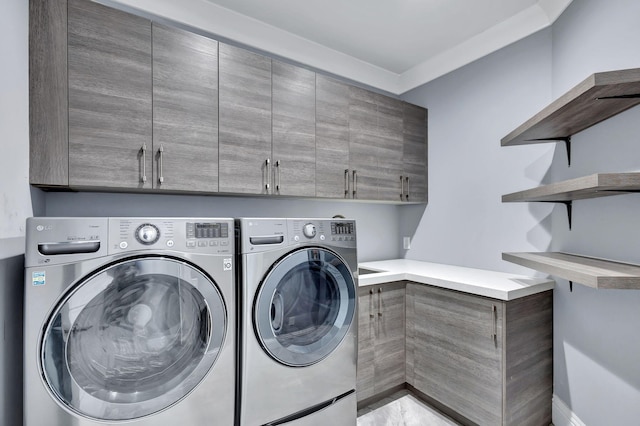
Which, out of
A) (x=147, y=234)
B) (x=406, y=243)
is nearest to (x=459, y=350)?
(x=406, y=243)

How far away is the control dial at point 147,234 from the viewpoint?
1.21 metres

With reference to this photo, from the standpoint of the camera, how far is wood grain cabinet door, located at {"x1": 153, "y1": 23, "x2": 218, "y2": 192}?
64.8 inches

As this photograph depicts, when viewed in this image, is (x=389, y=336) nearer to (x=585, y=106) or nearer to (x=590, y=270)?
(x=590, y=270)

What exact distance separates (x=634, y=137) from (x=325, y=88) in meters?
1.71

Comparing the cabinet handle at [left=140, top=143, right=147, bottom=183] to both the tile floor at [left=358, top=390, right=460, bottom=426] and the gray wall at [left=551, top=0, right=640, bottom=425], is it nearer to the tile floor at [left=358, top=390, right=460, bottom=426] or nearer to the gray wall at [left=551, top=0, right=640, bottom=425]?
the tile floor at [left=358, top=390, right=460, bottom=426]

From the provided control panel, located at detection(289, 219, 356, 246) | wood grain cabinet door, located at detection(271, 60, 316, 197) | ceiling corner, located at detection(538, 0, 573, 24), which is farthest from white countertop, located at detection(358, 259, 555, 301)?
ceiling corner, located at detection(538, 0, 573, 24)

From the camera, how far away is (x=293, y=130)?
208 centimetres

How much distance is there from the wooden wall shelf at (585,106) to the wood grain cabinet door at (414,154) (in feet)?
2.95

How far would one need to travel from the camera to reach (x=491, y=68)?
238 centimetres

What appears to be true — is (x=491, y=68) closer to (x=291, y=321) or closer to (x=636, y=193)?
(x=636, y=193)

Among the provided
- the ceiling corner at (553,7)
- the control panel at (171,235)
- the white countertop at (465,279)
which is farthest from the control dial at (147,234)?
the ceiling corner at (553,7)

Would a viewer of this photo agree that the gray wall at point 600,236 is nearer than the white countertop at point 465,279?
Yes

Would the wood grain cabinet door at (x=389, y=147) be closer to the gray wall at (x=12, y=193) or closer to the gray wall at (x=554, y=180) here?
the gray wall at (x=554, y=180)

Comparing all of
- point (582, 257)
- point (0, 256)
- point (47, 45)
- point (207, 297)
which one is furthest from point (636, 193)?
point (47, 45)
